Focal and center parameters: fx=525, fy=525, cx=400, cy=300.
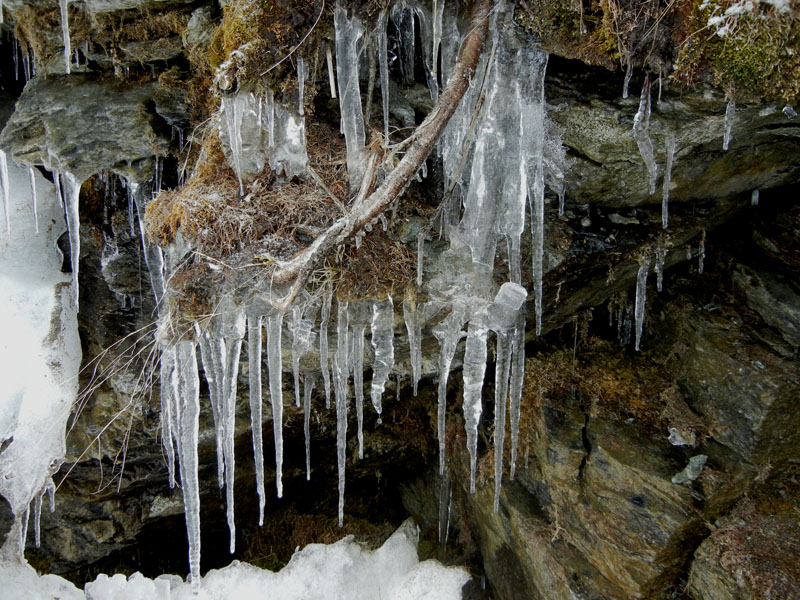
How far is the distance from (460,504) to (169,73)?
6.05 metres

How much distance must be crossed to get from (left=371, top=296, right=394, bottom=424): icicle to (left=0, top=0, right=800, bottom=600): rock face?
10 cm

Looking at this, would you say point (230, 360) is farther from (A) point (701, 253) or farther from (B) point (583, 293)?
(A) point (701, 253)

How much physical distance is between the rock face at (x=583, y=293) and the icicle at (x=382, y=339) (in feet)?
0.34

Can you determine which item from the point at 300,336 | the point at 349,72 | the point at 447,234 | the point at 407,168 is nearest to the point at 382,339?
the point at 300,336

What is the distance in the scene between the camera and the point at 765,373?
4434mm

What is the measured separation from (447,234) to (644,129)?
60.4 inches

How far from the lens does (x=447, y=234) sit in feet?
13.5

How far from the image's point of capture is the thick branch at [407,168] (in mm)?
3344

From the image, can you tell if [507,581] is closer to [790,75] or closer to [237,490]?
[237,490]

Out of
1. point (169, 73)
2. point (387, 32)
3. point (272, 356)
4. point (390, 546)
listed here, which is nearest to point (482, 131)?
point (387, 32)

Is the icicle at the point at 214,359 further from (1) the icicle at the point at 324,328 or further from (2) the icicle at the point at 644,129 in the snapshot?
(2) the icicle at the point at 644,129

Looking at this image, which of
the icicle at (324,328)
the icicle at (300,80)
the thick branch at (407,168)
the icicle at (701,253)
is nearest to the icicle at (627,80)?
the thick branch at (407,168)

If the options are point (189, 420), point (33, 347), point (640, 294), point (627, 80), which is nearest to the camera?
point (627, 80)

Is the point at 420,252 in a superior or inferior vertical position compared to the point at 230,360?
superior
